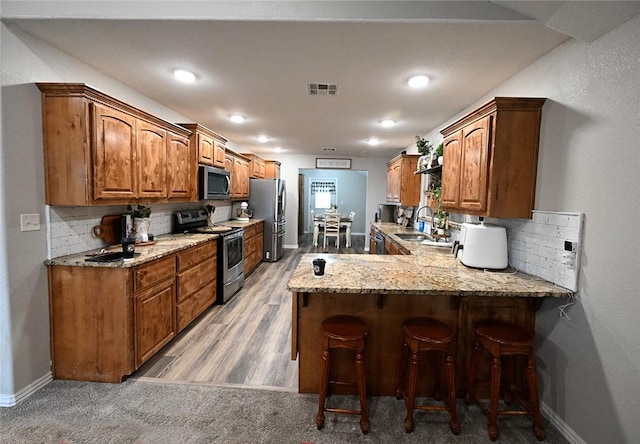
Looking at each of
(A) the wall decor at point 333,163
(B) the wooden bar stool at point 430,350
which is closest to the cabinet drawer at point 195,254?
(B) the wooden bar stool at point 430,350

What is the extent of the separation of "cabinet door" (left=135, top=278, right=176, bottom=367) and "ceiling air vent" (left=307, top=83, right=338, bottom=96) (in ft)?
7.28

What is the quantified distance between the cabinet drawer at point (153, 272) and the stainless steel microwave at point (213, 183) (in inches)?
50.3

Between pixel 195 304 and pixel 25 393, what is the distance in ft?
4.46

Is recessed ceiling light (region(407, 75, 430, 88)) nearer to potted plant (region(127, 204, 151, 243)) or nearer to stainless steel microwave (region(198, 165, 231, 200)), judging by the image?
stainless steel microwave (region(198, 165, 231, 200))

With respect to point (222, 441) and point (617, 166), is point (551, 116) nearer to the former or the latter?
point (617, 166)

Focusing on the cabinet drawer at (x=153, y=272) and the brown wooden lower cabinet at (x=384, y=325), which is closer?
the brown wooden lower cabinet at (x=384, y=325)

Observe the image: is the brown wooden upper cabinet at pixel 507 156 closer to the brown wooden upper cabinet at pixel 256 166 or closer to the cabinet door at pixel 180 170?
the cabinet door at pixel 180 170

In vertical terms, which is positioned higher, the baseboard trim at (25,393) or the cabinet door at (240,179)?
the cabinet door at (240,179)

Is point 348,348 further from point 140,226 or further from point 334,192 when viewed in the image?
point 334,192

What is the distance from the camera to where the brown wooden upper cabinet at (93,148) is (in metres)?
2.08

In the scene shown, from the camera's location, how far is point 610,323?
1.51 metres

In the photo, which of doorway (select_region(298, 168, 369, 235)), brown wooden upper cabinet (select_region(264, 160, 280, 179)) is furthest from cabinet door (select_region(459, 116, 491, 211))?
doorway (select_region(298, 168, 369, 235))

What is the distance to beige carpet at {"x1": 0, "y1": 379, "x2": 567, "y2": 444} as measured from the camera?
1.71 metres

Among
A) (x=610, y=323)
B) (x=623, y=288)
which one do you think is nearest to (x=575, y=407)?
(x=610, y=323)
